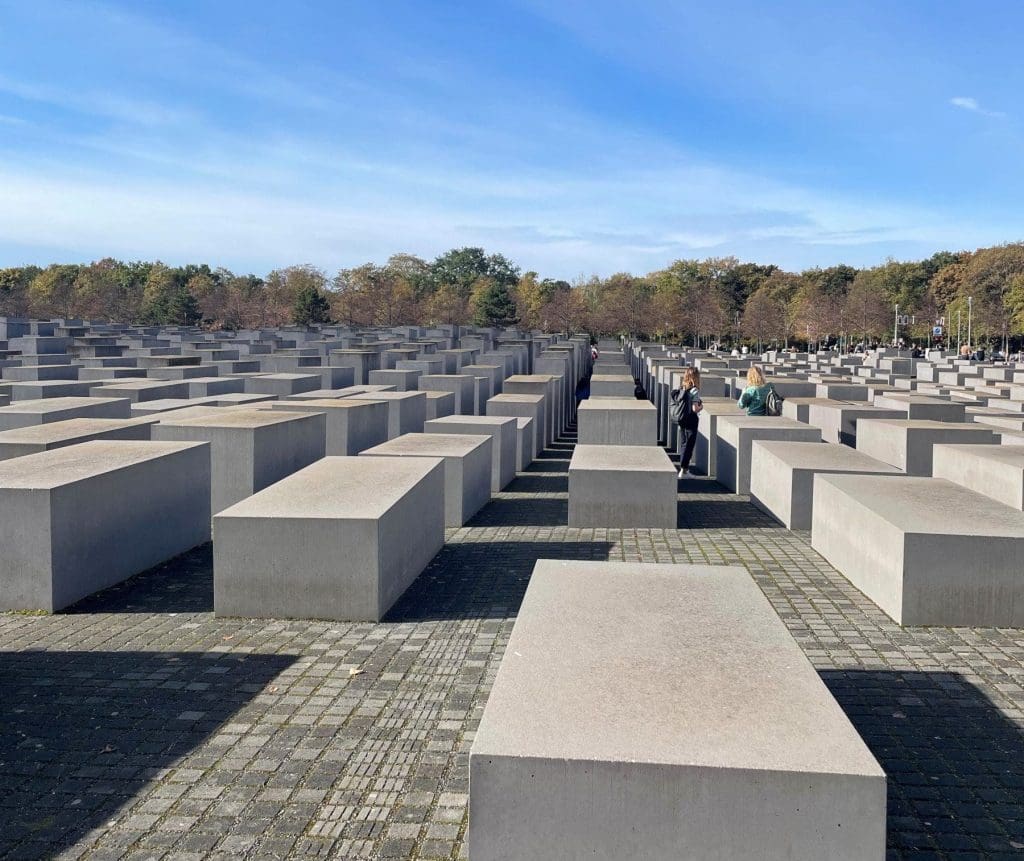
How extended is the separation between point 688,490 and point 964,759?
339 inches

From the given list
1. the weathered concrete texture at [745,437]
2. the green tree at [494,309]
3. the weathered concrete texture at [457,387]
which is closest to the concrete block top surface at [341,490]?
the weathered concrete texture at [745,437]

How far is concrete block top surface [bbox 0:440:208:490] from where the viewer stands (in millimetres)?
7348

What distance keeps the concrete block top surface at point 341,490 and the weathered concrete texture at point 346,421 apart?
3.56m

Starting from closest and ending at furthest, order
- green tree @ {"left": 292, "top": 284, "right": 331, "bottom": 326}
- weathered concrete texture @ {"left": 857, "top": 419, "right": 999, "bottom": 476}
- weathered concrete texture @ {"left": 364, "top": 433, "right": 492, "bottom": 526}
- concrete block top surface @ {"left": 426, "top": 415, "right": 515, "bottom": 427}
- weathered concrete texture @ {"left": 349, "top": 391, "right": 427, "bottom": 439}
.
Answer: weathered concrete texture @ {"left": 364, "top": 433, "right": 492, "bottom": 526}
weathered concrete texture @ {"left": 857, "top": 419, "right": 999, "bottom": 476}
concrete block top surface @ {"left": 426, "top": 415, "right": 515, "bottom": 427}
weathered concrete texture @ {"left": 349, "top": 391, "right": 427, "bottom": 439}
green tree @ {"left": 292, "top": 284, "right": 331, "bottom": 326}

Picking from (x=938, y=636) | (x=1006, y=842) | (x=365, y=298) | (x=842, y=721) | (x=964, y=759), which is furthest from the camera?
(x=365, y=298)

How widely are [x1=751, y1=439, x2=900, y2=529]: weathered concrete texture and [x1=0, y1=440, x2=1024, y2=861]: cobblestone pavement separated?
1.98m

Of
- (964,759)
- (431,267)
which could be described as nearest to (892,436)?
(964,759)

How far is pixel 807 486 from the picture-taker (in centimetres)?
1020

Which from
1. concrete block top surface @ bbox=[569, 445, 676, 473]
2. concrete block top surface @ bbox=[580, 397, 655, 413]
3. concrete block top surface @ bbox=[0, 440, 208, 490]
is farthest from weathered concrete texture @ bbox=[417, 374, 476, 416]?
concrete block top surface @ bbox=[0, 440, 208, 490]

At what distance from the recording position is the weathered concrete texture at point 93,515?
704cm

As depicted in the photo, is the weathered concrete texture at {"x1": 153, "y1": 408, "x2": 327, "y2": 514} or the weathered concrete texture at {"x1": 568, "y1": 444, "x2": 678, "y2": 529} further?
the weathered concrete texture at {"x1": 568, "y1": 444, "x2": 678, "y2": 529}

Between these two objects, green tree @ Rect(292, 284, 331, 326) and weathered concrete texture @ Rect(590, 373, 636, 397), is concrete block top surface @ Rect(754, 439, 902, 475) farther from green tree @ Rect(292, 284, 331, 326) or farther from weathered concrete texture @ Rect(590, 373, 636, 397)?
green tree @ Rect(292, 284, 331, 326)

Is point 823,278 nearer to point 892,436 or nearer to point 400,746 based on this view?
point 892,436

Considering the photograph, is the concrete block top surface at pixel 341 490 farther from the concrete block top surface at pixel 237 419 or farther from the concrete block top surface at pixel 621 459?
the concrete block top surface at pixel 621 459
